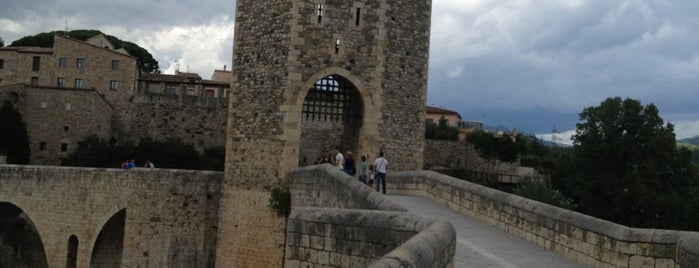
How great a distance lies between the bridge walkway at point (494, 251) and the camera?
8.49 m

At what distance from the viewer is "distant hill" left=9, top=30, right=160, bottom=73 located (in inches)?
2751

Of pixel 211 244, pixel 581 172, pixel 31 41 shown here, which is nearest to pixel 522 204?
pixel 211 244

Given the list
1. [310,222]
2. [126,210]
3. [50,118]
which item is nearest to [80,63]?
[50,118]

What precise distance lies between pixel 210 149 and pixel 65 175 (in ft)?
93.2

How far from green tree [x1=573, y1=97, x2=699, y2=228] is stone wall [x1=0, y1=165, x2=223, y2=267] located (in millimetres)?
21242

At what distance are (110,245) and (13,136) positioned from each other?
24.2 metres

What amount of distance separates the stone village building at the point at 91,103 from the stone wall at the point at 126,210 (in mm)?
25176

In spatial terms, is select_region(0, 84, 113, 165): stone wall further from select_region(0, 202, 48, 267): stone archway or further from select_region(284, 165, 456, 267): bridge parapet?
select_region(284, 165, 456, 267): bridge parapet

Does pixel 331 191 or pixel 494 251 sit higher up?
pixel 331 191

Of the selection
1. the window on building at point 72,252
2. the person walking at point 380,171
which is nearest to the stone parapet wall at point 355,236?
the person walking at point 380,171

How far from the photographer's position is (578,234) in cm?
922

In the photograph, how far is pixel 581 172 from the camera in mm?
36812

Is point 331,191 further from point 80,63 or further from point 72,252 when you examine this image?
point 80,63

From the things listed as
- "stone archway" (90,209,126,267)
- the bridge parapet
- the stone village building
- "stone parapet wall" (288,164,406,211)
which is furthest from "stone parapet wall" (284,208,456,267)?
the stone village building
